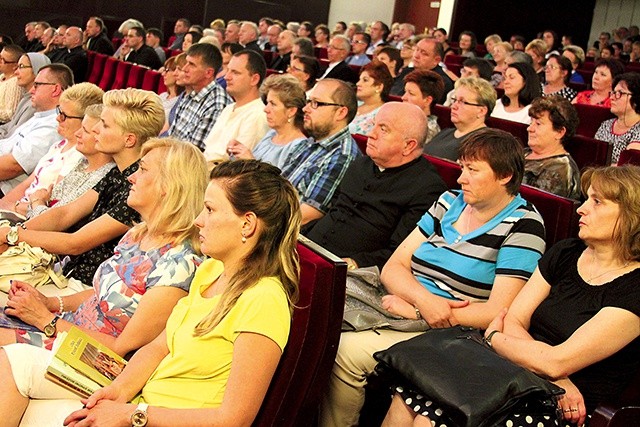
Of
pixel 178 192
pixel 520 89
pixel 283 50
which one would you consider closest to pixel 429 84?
pixel 520 89

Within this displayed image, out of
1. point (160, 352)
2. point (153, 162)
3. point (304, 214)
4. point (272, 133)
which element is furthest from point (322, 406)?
point (272, 133)

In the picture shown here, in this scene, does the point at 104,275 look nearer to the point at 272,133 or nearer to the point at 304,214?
the point at 304,214

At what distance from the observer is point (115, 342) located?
A: 7.33ft

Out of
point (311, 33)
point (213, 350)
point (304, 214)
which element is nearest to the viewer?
point (213, 350)

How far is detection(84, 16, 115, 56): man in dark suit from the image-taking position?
9.88 metres

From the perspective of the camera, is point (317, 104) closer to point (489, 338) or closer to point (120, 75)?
point (489, 338)

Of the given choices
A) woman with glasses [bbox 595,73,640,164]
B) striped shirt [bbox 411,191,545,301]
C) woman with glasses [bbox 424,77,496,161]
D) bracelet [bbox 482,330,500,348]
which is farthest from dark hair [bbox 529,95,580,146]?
bracelet [bbox 482,330,500,348]

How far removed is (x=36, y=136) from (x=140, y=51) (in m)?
5.08

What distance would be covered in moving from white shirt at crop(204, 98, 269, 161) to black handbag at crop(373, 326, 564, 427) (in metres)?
2.45

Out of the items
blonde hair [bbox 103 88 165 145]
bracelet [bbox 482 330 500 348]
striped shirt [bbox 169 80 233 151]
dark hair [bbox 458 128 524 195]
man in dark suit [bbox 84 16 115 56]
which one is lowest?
man in dark suit [bbox 84 16 115 56]

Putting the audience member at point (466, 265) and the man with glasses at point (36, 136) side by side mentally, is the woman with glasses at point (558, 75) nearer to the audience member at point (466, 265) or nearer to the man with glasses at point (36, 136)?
the man with glasses at point (36, 136)

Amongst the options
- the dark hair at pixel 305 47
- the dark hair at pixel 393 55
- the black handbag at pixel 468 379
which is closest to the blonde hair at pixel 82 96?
the black handbag at pixel 468 379

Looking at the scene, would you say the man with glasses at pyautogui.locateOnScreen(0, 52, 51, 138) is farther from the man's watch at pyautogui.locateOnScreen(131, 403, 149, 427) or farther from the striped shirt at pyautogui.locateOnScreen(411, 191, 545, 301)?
the man's watch at pyautogui.locateOnScreen(131, 403, 149, 427)

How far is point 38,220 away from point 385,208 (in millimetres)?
1228
